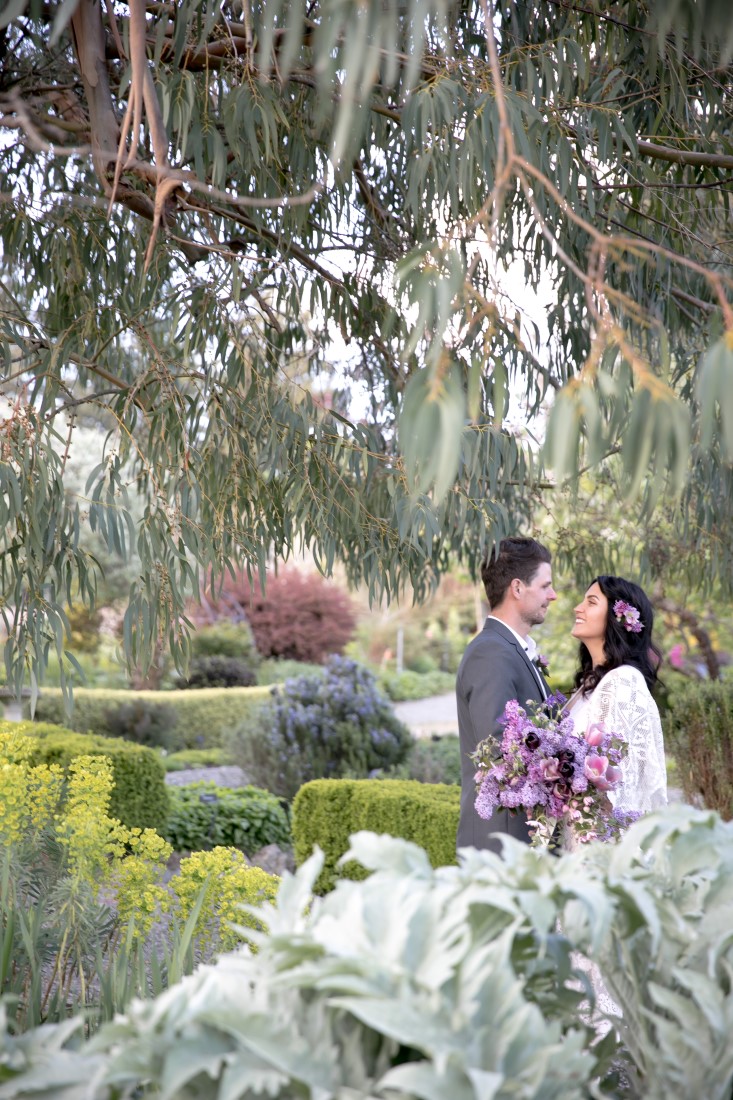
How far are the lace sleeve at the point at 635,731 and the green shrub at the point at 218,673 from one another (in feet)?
38.6

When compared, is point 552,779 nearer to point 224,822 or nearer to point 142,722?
point 224,822

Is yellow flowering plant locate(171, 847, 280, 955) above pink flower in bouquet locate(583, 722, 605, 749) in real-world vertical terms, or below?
below

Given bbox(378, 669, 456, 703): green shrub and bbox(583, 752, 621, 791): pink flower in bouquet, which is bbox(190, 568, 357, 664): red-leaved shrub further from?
bbox(583, 752, 621, 791): pink flower in bouquet

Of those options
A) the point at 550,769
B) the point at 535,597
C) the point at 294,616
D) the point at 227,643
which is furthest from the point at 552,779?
the point at 294,616

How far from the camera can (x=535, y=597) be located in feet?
10.9

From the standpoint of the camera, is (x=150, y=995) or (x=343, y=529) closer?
(x=150, y=995)

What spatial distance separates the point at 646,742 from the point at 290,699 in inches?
195

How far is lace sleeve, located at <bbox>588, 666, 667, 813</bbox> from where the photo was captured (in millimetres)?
3102

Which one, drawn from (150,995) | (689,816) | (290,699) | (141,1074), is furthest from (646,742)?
(290,699)

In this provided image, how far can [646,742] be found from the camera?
123 inches

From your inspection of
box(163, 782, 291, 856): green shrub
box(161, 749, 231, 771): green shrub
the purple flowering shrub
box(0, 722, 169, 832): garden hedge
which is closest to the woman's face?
box(0, 722, 169, 832): garden hedge

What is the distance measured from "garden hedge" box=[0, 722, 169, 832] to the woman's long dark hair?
3.45m

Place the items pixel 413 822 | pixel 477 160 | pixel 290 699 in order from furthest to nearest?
pixel 290 699 → pixel 413 822 → pixel 477 160

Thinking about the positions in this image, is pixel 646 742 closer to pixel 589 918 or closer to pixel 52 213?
pixel 589 918
